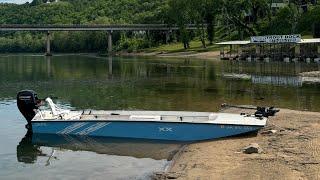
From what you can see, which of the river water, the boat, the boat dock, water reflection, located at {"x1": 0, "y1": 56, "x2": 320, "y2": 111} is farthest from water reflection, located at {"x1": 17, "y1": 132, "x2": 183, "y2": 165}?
the boat dock

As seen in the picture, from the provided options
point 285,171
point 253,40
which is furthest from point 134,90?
point 253,40

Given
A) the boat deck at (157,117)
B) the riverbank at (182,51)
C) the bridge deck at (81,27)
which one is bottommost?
the riverbank at (182,51)

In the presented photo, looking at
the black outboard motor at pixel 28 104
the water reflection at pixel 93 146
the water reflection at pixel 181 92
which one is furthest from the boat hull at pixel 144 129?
the water reflection at pixel 181 92

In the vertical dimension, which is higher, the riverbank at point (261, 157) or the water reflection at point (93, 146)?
the riverbank at point (261, 157)

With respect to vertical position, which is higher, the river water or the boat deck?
the boat deck

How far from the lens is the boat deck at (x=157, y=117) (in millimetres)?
25688

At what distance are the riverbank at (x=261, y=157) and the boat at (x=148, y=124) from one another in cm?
60

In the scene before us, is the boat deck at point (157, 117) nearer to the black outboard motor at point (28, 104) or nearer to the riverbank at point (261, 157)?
the riverbank at point (261, 157)

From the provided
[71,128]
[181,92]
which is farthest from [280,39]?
[71,128]

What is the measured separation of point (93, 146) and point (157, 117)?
375cm

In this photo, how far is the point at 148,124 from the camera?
85.2ft

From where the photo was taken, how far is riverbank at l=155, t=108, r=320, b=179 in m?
18.1

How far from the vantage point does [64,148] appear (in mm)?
25375

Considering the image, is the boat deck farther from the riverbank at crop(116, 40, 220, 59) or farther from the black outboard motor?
the riverbank at crop(116, 40, 220, 59)
